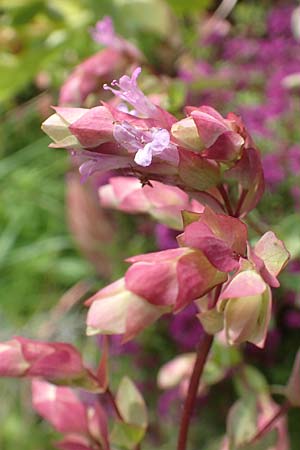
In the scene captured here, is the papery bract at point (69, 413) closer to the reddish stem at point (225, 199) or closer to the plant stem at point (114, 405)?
the plant stem at point (114, 405)

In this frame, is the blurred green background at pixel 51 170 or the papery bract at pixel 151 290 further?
the blurred green background at pixel 51 170

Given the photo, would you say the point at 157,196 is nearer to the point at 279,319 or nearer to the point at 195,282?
the point at 195,282

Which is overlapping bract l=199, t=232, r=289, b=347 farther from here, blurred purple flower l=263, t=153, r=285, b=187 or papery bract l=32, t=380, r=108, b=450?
blurred purple flower l=263, t=153, r=285, b=187

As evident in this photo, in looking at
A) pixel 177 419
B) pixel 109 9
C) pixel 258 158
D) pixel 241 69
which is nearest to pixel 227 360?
pixel 177 419

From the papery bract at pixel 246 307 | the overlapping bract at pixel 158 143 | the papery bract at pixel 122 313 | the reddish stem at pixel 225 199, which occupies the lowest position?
the papery bract at pixel 122 313

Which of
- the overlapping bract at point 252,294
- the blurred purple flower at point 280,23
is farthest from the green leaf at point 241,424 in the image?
the blurred purple flower at point 280,23

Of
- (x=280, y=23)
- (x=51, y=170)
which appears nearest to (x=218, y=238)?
(x=280, y=23)

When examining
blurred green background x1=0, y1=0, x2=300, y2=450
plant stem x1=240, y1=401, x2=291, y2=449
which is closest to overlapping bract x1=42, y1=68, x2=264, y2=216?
plant stem x1=240, y1=401, x2=291, y2=449
